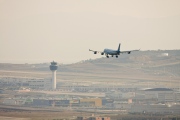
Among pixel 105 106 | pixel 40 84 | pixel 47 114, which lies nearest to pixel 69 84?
pixel 40 84

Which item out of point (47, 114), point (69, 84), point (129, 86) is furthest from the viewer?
point (69, 84)

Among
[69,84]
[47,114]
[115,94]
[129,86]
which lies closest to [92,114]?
[47,114]

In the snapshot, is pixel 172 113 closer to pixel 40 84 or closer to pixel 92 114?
pixel 92 114

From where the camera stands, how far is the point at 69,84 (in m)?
193

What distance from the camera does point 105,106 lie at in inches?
5197

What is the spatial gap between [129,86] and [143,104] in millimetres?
57262

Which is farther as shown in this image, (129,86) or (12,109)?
(129,86)

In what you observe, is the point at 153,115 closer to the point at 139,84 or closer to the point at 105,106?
the point at 105,106

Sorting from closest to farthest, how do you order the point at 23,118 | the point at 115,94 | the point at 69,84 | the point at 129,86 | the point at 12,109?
the point at 23,118, the point at 12,109, the point at 115,94, the point at 129,86, the point at 69,84

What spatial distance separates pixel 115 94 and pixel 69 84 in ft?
131

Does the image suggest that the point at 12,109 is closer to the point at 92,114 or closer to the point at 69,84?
the point at 92,114

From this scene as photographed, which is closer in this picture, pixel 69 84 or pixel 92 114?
pixel 92 114

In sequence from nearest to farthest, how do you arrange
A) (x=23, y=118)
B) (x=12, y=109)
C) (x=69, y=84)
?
(x=23, y=118), (x=12, y=109), (x=69, y=84)

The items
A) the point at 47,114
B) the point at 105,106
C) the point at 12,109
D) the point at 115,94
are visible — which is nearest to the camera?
the point at 47,114
